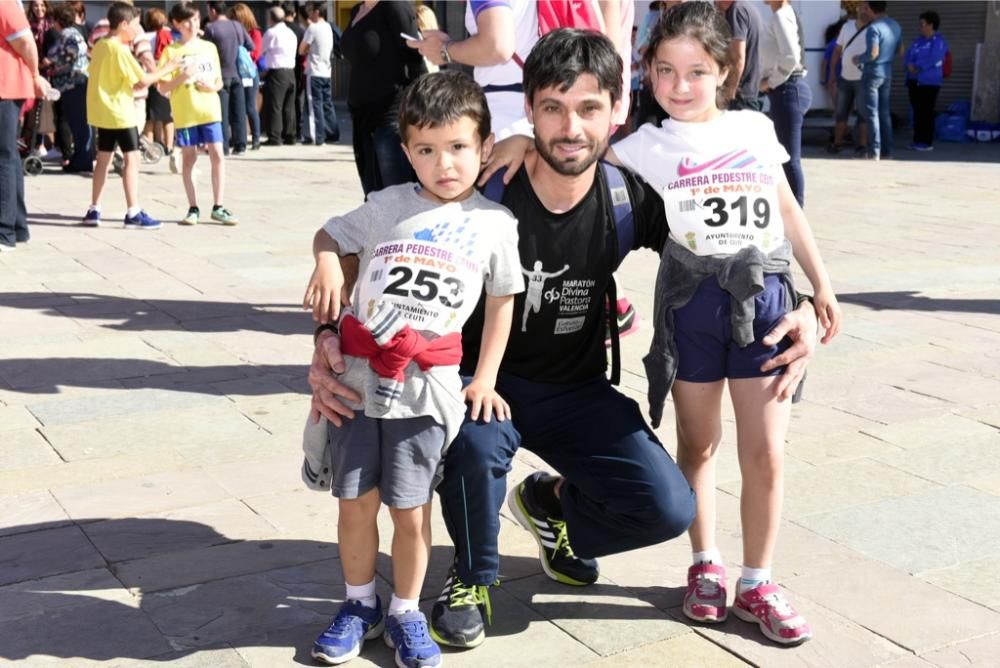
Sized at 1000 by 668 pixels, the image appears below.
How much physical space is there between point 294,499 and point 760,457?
1.59m

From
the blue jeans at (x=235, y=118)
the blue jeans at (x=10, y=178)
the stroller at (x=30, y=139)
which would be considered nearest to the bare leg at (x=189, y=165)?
the blue jeans at (x=10, y=178)

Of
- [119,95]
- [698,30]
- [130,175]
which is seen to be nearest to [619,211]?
[698,30]

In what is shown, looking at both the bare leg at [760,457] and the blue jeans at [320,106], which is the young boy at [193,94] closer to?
the bare leg at [760,457]

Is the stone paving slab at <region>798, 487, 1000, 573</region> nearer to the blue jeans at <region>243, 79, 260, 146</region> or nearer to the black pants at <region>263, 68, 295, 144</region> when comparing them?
the blue jeans at <region>243, 79, 260, 146</region>

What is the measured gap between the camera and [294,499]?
163 inches

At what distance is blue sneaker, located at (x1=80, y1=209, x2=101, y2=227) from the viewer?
991 cm

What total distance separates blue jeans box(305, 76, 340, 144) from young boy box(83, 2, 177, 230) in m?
7.32

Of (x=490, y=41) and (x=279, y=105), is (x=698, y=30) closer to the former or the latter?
(x=490, y=41)

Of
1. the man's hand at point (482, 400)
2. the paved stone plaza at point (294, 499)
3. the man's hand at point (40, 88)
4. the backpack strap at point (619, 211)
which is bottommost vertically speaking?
the paved stone plaza at point (294, 499)

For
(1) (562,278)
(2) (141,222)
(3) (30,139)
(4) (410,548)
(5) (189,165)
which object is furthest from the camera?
(3) (30,139)

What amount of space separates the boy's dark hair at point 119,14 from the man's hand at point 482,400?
7.37 meters

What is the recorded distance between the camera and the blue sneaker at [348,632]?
3064 millimetres

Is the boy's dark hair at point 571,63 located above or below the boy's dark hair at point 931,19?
below

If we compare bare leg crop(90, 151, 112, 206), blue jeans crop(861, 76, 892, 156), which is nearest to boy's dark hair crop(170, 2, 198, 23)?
bare leg crop(90, 151, 112, 206)
